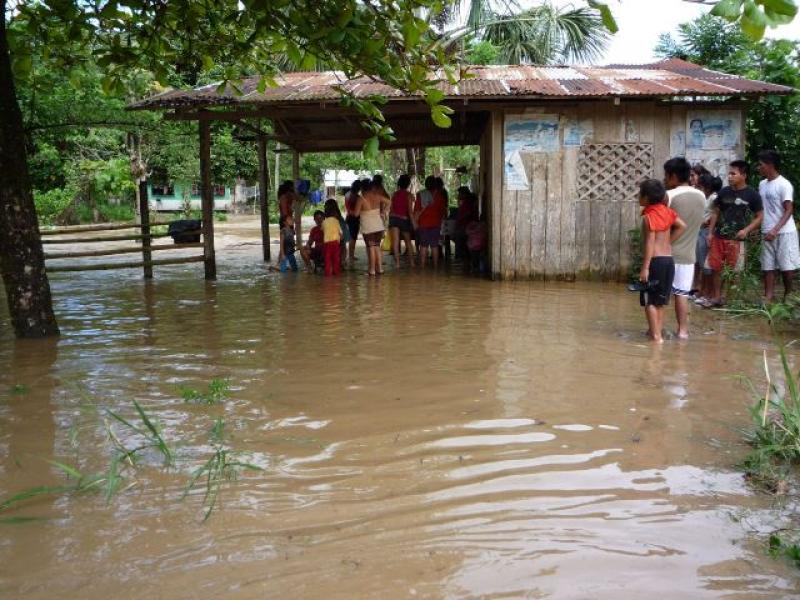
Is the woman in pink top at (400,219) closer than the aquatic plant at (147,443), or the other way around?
the aquatic plant at (147,443)

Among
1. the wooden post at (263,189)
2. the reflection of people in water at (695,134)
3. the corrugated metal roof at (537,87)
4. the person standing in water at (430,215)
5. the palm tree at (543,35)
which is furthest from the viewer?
the palm tree at (543,35)

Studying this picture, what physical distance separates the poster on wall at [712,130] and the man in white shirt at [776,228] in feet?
8.50

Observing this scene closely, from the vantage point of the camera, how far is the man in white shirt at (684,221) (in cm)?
610

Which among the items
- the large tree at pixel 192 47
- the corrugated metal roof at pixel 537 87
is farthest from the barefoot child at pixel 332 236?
the large tree at pixel 192 47

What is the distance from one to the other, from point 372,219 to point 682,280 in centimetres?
604

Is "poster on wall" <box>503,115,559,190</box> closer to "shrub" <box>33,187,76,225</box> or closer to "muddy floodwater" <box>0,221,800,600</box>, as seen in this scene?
"muddy floodwater" <box>0,221,800,600</box>

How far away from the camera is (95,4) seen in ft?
17.4

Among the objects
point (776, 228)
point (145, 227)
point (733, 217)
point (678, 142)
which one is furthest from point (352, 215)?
point (776, 228)

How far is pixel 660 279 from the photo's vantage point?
237 inches

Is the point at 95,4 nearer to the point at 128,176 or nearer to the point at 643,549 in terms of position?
the point at 643,549

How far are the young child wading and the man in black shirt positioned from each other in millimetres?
1934

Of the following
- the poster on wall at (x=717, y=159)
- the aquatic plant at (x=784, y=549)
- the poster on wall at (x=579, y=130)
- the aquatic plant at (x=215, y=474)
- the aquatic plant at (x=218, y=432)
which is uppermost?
the poster on wall at (x=579, y=130)

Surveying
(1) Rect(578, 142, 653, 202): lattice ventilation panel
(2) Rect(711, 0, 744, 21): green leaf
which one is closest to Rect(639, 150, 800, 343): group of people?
(1) Rect(578, 142, 653, 202): lattice ventilation panel

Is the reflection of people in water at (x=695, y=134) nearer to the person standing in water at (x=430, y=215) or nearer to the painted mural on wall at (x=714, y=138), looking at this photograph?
the painted mural on wall at (x=714, y=138)
